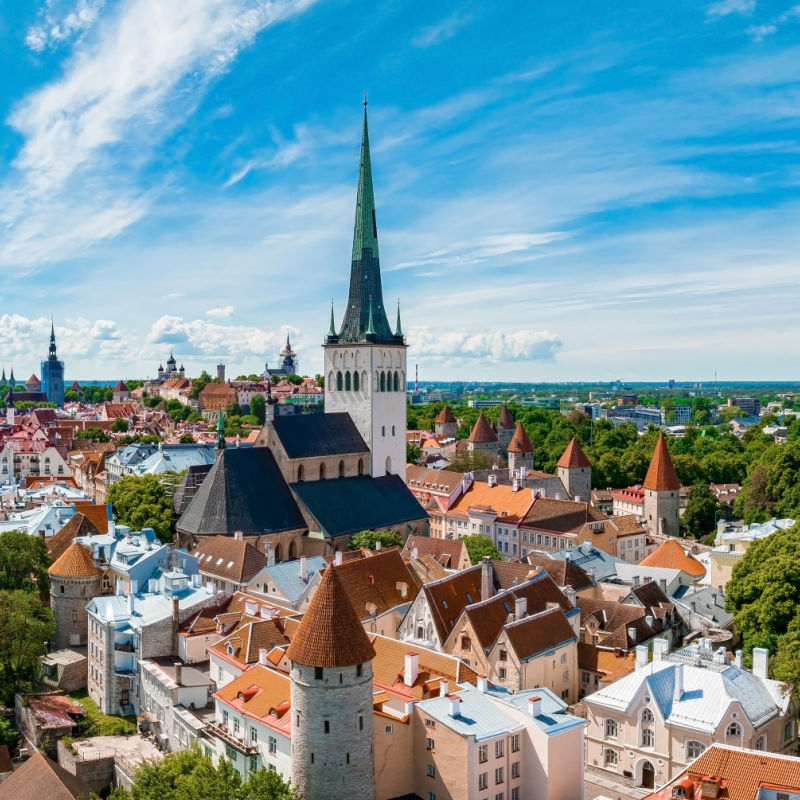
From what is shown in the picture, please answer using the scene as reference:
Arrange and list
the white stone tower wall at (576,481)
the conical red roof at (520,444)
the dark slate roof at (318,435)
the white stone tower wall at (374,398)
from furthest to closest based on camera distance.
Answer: the conical red roof at (520,444)
the white stone tower wall at (576,481)
the white stone tower wall at (374,398)
the dark slate roof at (318,435)

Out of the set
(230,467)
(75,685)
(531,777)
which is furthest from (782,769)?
(230,467)

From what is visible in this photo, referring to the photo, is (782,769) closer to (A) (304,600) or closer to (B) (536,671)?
(B) (536,671)

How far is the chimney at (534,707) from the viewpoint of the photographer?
105 feet

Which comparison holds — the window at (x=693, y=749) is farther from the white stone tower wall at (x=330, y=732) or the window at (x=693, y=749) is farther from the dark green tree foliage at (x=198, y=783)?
the dark green tree foliage at (x=198, y=783)

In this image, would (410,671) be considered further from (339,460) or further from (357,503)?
(339,460)

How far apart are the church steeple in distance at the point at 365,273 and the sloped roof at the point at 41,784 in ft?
148

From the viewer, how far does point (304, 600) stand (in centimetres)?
4803

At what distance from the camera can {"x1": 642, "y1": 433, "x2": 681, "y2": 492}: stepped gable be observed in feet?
267

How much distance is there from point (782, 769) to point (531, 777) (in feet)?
29.3

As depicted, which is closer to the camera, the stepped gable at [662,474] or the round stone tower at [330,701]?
the round stone tower at [330,701]

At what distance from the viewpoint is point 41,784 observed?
110 feet

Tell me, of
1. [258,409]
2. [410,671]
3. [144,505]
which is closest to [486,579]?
[410,671]

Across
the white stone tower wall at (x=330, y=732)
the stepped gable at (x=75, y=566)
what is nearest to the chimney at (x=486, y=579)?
the white stone tower wall at (x=330, y=732)

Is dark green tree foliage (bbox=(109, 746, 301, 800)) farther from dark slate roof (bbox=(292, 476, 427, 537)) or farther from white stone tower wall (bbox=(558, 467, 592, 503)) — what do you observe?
white stone tower wall (bbox=(558, 467, 592, 503))
